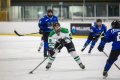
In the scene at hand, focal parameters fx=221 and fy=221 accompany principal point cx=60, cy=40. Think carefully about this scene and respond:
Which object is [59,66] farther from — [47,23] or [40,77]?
[47,23]

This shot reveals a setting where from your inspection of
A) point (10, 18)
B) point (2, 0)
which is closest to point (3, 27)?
point (10, 18)

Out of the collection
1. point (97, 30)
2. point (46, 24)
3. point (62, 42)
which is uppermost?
point (46, 24)

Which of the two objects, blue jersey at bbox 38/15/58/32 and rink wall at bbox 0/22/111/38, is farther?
rink wall at bbox 0/22/111/38

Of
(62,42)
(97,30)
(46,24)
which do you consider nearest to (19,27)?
(97,30)

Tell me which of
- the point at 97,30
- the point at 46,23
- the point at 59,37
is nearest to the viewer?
the point at 59,37

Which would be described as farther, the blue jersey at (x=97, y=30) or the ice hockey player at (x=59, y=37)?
the blue jersey at (x=97, y=30)

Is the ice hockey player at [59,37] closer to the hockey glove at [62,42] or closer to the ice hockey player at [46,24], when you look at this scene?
the hockey glove at [62,42]

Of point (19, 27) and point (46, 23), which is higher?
point (46, 23)

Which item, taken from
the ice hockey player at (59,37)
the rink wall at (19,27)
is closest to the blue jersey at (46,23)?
the ice hockey player at (59,37)

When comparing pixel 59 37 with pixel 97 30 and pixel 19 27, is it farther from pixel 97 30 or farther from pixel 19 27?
pixel 19 27

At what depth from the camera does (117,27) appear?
3.09 metres

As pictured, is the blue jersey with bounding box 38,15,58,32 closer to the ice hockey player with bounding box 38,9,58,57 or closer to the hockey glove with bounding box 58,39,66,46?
the ice hockey player with bounding box 38,9,58,57

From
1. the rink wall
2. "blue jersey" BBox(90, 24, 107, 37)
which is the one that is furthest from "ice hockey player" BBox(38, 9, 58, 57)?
the rink wall

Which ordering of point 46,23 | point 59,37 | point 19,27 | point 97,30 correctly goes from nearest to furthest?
point 59,37
point 46,23
point 97,30
point 19,27
